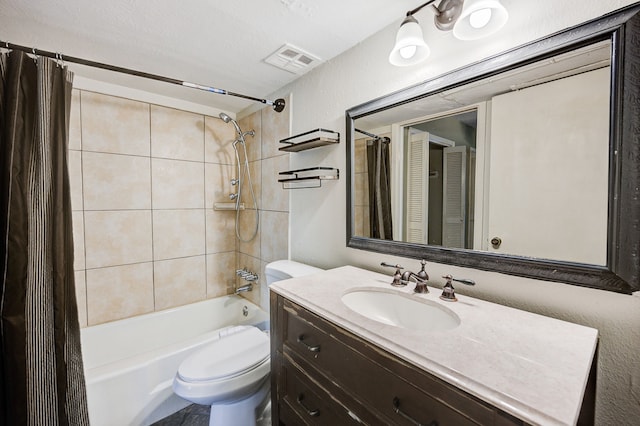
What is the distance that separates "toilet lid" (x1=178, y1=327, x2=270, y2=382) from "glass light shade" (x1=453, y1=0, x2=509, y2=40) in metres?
1.76

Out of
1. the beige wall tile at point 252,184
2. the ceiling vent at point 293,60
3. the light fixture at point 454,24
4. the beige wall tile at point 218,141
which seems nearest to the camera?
the light fixture at point 454,24

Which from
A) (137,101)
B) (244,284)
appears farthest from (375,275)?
(137,101)

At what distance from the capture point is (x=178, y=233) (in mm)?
2277

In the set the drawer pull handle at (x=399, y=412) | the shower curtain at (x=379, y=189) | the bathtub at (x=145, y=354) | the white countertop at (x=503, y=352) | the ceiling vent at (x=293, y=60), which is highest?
the ceiling vent at (x=293, y=60)

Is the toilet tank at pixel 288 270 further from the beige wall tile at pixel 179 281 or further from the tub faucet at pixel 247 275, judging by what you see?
the beige wall tile at pixel 179 281

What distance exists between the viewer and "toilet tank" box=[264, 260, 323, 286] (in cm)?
155

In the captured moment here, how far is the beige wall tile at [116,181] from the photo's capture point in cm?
191

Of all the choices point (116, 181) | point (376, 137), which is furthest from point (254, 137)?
point (376, 137)

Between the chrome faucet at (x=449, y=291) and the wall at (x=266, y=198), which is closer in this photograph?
the chrome faucet at (x=449, y=291)

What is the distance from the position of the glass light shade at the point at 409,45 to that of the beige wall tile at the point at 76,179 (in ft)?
7.16

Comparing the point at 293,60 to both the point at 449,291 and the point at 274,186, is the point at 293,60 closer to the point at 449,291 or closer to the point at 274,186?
the point at 274,186

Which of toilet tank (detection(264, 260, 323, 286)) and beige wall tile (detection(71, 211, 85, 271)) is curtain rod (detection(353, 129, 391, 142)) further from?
beige wall tile (detection(71, 211, 85, 271))

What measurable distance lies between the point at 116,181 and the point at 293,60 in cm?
161

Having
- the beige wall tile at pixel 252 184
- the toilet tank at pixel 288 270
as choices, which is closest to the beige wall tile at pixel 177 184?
the beige wall tile at pixel 252 184
